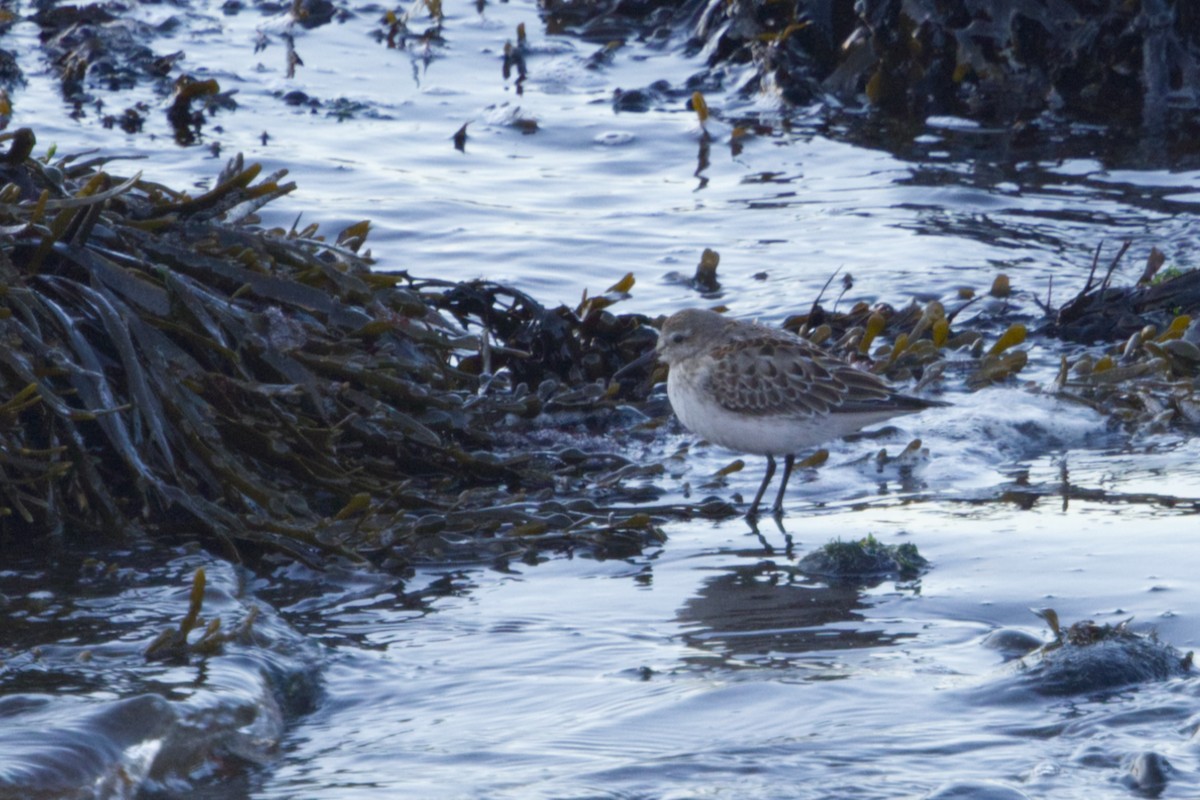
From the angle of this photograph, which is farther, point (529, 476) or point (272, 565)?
point (529, 476)

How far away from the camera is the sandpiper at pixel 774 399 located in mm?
5414

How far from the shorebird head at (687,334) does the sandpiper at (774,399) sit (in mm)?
49

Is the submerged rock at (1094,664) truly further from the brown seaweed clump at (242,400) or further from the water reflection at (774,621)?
the brown seaweed clump at (242,400)

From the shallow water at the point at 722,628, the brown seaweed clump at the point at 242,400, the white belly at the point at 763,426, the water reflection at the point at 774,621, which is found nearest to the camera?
the shallow water at the point at 722,628

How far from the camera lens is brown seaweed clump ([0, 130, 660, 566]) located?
4293 millimetres

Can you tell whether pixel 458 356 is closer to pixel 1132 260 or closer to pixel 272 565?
pixel 272 565

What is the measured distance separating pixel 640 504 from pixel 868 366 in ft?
5.09

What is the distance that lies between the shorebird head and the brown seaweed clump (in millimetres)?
501

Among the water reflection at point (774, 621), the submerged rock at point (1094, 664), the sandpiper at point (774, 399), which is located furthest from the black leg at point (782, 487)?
the submerged rock at point (1094, 664)

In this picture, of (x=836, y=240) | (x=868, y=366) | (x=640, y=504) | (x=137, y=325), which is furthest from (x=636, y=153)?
(x=137, y=325)

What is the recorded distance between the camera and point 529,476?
520 centimetres

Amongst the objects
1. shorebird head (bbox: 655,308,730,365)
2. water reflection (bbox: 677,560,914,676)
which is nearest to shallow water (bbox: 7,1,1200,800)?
water reflection (bbox: 677,560,914,676)

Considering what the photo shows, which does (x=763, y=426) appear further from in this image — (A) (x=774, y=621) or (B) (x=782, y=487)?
(A) (x=774, y=621)

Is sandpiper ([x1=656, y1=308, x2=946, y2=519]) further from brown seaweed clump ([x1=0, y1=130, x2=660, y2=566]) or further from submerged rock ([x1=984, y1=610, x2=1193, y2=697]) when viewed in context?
submerged rock ([x1=984, y1=610, x2=1193, y2=697])
